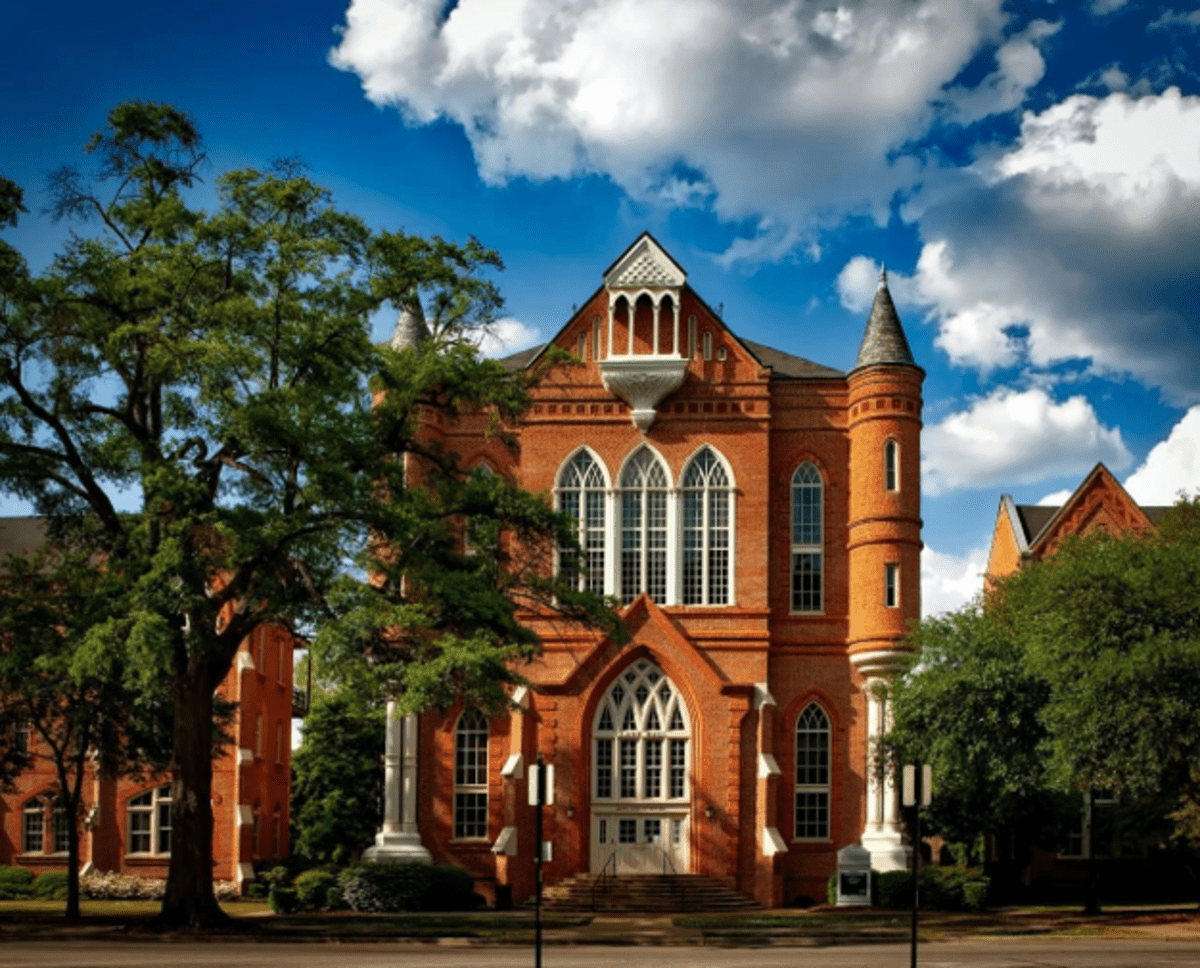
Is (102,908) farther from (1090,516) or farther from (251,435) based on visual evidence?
(1090,516)

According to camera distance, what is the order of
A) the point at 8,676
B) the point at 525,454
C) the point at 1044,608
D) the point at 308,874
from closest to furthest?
the point at 8,676, the point at 1044,608, the point at 308,874, the point at 525,454

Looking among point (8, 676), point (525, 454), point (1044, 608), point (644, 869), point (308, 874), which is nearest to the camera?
point (8, 676)

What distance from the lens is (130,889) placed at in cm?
4488

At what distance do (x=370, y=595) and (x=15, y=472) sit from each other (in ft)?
24.1

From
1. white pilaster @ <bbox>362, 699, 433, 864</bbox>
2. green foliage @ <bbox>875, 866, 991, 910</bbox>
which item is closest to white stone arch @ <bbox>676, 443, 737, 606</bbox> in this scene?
white pilaster @ <bbox>362, 699, 433, 864</bbox>

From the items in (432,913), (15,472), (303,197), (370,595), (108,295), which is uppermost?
(303,197)

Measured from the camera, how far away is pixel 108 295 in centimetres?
2948

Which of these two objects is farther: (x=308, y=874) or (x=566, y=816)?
(x=566, y=816)

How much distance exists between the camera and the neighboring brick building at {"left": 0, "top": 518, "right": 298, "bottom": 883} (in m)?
46.9

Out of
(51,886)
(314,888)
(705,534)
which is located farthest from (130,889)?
(705,534)

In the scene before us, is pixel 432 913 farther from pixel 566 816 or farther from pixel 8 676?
pixel 8 676

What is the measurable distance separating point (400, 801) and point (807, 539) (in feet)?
44.4

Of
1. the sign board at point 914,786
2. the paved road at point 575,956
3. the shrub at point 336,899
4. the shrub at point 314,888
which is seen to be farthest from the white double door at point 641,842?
the sign board at point 914,786

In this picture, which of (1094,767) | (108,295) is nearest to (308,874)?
(108,295)
